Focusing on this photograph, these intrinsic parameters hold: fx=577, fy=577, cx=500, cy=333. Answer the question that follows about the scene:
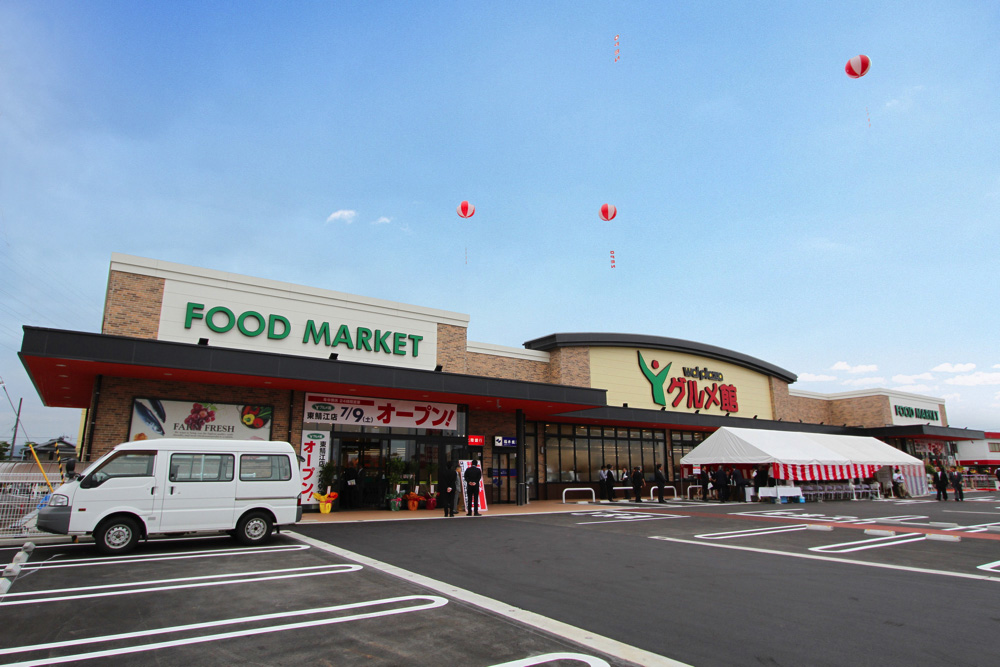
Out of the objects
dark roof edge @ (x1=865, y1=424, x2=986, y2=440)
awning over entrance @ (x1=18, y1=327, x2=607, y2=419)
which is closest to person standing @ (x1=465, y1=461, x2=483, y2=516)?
awning over entrance @ (x1=18, y1=327, x2=607, y2=419)

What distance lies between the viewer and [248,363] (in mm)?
14758

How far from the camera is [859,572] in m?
8.31

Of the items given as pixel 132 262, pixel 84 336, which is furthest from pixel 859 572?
pixel 132 262

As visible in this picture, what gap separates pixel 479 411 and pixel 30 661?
1846 cm

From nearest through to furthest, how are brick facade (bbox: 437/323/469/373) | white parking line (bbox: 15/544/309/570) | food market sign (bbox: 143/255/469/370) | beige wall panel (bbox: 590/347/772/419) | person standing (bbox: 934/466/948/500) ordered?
1. white parking line (bbox: 15/544/309/570)
2. food market sign (bbox: 143/255/469/370)
3. brick facade (bbox: 437/323/469/373)
4. person standing (bbox: 934/466/948/500)
5. beige wall panel (bbox: 590/347/772/419)

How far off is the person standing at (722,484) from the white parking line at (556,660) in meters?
21.8

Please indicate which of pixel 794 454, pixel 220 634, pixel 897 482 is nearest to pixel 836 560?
pixel 220 634

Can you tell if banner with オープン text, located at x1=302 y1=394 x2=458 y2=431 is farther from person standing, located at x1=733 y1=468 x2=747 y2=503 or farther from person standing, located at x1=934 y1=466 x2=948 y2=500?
person standing, located at x1=934 y1=466 x2=948 y2=500

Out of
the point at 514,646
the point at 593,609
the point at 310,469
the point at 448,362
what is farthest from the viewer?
the point at 448,362

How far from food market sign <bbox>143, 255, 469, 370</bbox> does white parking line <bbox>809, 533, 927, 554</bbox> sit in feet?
44.3

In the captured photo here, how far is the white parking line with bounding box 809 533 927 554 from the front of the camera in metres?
10.7

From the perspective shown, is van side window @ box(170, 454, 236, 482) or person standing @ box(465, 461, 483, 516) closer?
van side window @ box(170, 454, 236, 482)

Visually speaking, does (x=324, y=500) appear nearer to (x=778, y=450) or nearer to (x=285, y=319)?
(x=285, y=319)

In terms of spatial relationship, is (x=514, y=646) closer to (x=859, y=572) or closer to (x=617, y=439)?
(x=859, y=572)
